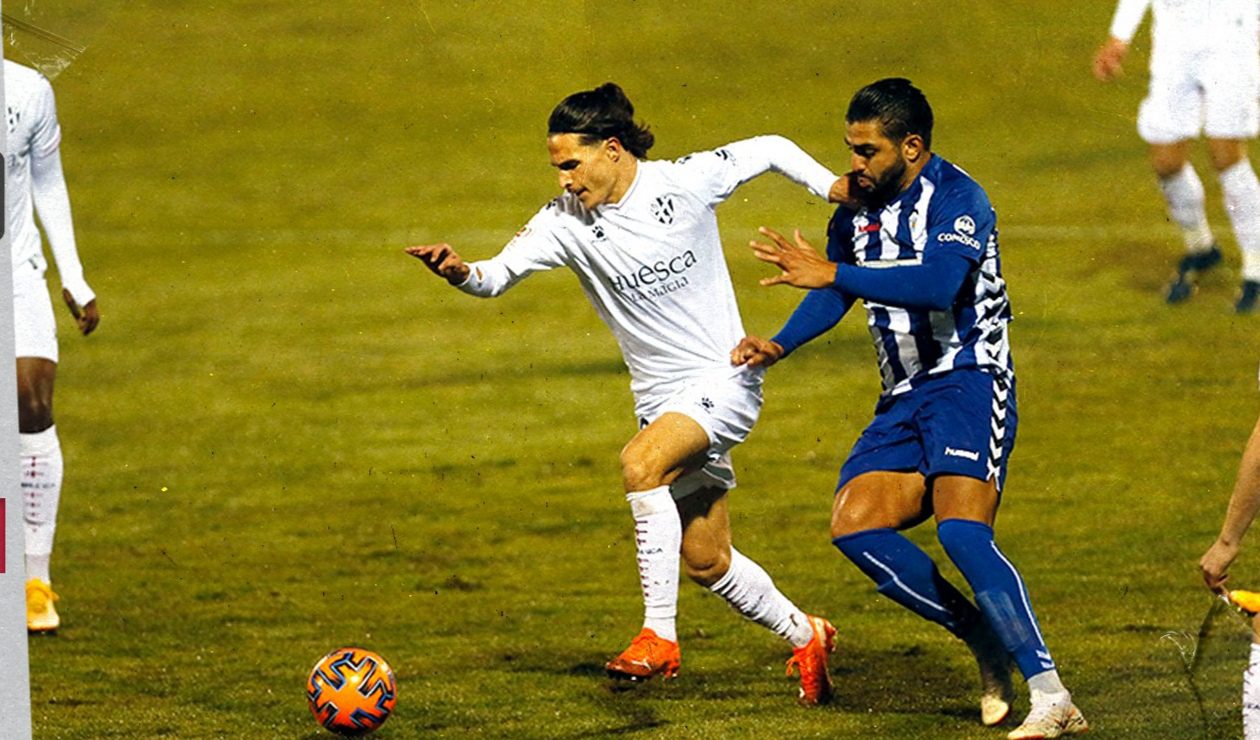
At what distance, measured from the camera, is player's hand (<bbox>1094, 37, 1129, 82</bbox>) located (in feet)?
26.5

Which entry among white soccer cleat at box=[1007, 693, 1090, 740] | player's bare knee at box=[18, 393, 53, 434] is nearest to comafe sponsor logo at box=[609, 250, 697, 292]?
white soccer cleat at box=[1007, 693, 1090, 740]

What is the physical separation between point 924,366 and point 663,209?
3.70 ft

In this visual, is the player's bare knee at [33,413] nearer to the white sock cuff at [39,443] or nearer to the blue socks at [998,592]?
the white sock cuff at [39,443]

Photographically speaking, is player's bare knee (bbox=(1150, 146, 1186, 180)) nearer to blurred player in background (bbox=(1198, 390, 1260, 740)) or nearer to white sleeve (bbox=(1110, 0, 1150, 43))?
white sleeve (bbox=(1110, 0, 1150, 43))

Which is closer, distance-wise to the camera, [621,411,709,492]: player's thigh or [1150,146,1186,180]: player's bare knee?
[621,411,709,492]: player's thigh

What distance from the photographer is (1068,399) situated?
44.1 ft

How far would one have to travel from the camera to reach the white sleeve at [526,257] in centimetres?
714

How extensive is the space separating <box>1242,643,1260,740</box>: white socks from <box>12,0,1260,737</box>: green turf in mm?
927

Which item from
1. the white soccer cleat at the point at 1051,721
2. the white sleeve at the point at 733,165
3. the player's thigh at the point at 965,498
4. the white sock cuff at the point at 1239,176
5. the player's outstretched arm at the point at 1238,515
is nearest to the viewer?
the player's outstretched arm at the point at 1238,515

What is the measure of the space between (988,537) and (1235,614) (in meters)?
0.83

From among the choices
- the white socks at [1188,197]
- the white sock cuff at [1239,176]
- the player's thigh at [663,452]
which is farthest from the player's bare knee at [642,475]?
the white socks at [1188,197]

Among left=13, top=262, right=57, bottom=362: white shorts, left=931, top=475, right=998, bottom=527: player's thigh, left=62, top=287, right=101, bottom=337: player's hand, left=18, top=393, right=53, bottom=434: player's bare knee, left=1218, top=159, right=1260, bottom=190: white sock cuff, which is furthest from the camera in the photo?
left=1218, top=159, right=1260, bottom=190: white sock cuff

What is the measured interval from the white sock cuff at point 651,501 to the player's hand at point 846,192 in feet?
3.79

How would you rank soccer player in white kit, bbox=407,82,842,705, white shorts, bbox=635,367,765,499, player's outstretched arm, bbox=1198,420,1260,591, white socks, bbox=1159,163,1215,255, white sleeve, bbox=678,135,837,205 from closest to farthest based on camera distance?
1. player's outstretched arm, bbox=1198,420,1260,591
2. soccer player in white kit, bbox=407,82,842,705
3. white shorts, bbox=635,367,765,499
4. white sleeve, bbox=678,135,837,205
5. white socks, bbox=1159,163,1215,255
